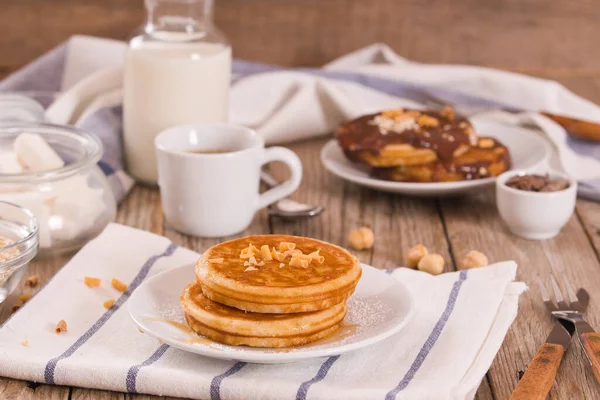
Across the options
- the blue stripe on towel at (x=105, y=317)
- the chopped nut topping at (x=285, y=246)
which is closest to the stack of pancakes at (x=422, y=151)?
the blue stripe on towel at (x=105, y=317)

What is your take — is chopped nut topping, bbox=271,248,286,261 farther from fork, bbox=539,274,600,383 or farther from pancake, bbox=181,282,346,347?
fork, bbox=539,274,600,383

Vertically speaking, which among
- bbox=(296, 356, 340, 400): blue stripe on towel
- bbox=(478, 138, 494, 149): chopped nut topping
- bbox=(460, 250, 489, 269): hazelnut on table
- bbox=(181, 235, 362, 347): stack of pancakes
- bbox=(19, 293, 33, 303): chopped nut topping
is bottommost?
bbox=(19, 293, 33, 303): chopped nut topping

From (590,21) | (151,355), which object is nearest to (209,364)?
(151,355)

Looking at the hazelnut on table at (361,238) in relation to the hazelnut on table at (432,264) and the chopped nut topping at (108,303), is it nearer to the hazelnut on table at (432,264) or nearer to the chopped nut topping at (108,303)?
the hazelnut on table at (432,264)

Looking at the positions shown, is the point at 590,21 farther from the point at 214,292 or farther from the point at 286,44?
the point at 214,292

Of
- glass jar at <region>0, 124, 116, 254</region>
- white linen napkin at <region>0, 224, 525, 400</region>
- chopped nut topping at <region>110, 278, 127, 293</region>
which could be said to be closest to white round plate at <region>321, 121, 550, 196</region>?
white linen napkin at <region>0, 224, 525, 400</region>

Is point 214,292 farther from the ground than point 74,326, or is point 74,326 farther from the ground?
point 214,292

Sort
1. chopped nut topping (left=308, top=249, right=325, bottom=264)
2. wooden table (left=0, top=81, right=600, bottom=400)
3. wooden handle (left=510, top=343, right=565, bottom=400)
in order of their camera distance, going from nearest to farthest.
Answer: wooden handle (left=510, top=343, right=565, bottom=400)
chopped nut topping (left=308, top=249, right=325, bottom=264)
wooden table (left=0, top=81, right=600, bottom=400)
